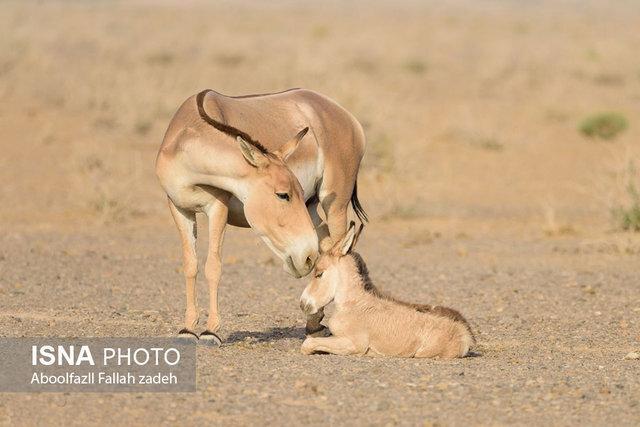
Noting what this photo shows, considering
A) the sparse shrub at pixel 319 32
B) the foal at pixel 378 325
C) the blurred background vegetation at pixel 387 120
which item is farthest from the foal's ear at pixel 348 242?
the sparse shrub at pixel 319 32

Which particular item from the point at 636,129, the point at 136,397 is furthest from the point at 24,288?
the point at 636,129

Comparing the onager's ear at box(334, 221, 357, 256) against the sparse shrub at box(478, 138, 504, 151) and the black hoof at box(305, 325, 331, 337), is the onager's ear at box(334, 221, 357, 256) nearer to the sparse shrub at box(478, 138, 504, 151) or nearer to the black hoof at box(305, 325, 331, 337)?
the black hoof at box(305, 325, 331, 337)

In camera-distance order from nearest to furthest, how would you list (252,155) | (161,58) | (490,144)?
(252,155), (490,144), (161,58)

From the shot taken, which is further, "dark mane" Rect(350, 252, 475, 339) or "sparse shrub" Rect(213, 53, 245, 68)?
"sparse shrub" Rect(213, 53, 245, 68)

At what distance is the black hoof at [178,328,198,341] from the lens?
8660 mm

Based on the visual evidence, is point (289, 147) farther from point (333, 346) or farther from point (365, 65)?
point (365, 65)

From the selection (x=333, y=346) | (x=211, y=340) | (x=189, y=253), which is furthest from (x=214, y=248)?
(x=333, y=346)

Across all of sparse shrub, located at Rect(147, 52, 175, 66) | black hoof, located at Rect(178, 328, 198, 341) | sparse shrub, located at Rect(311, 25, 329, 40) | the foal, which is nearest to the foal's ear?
the foal

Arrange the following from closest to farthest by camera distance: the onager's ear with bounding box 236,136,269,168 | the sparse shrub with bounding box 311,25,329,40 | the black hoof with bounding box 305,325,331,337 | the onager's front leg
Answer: the onager's ear with bounding box 236,136,269,168, the onager's front leg, the black hoof with bounding box 305,325,331,337, the sparse shrub with bounding box 311,25,329,40

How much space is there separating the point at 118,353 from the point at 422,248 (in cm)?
795

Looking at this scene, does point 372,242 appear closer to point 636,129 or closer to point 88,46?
point 636,129

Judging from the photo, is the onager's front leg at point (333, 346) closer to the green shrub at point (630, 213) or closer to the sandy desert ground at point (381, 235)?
the sandy desert ground at point (381, 235)

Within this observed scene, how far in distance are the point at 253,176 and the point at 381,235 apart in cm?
885

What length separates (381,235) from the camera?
16.9 m
